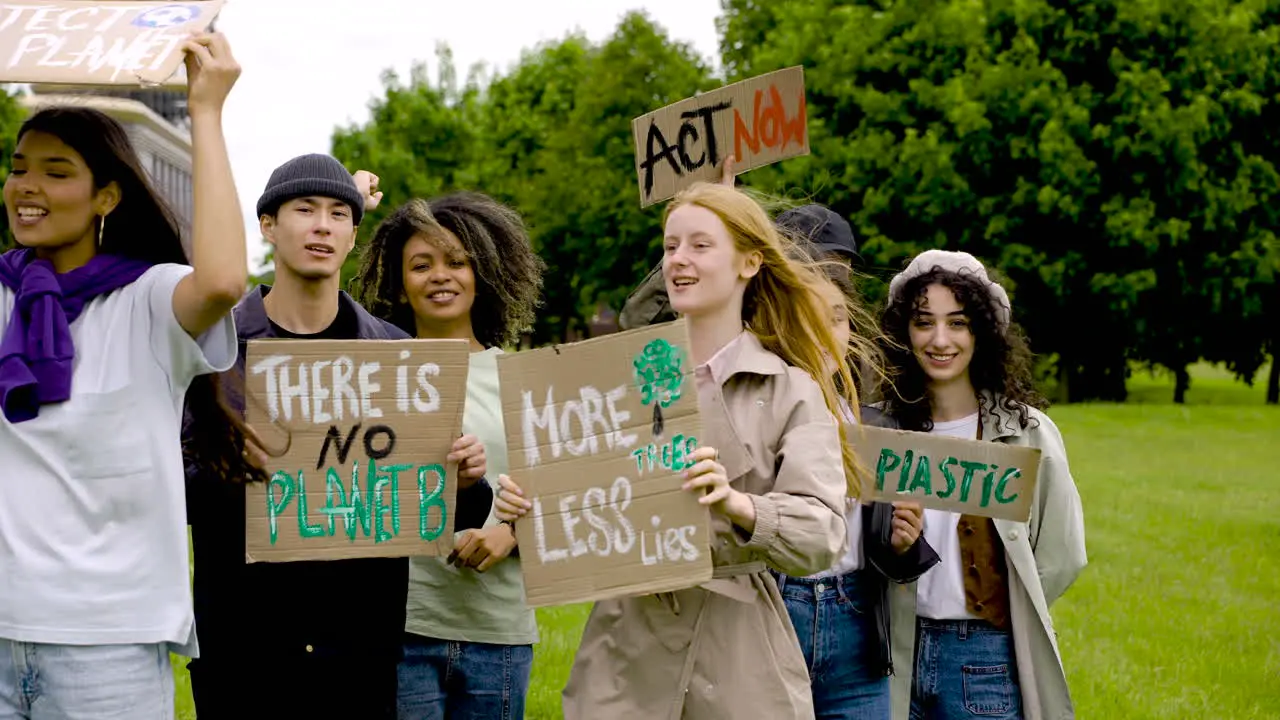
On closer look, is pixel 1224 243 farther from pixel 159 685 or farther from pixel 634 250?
pixel 159 685

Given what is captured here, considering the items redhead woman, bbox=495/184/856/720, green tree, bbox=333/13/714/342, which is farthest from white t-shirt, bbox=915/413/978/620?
green tree, bbox=333/13/714/342

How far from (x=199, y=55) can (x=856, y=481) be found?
198 cm

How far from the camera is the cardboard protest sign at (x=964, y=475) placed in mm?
4059

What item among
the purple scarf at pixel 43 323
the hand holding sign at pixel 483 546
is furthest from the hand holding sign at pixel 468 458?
the purple scarf at pixel 43 323

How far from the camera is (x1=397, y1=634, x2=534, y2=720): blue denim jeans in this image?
4012mm

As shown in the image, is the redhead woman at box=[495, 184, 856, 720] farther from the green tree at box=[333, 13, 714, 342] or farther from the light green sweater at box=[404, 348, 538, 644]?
the green tree at box=[333, 13, 714, 342]

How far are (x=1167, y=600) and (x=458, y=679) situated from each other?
7677mm

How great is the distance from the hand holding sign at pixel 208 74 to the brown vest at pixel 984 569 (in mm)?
2440

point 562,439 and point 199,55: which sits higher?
point 199,55

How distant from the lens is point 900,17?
1258 inches

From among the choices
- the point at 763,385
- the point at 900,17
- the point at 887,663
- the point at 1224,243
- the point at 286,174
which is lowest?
the point at 887,663

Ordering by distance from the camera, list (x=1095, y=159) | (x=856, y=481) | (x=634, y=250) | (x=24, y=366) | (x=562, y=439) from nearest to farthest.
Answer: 1. (x=24, y=366)
2. (x=562, y=439)
3. (x=856, y=481)
4. (x=1095, y=159)
5. (x=634, y=250)

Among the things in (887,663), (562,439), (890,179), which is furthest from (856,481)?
(890,179)

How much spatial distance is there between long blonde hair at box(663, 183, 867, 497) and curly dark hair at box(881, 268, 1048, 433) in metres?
0.73
